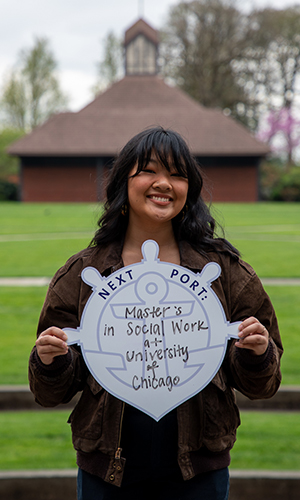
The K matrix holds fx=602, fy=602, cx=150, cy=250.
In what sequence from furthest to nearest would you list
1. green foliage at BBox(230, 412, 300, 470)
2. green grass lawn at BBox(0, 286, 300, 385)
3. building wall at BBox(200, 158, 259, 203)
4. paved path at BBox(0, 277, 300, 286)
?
building wall at BBox(200, 158, 259, 203) < paved path at BBox(0, 277, 300, 286) < green grass lawn at BBox(0, 286, 300, 385) < green foliage at BBox(230, 412, 300, 470)

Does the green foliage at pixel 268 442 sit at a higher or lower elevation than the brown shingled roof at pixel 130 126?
higher

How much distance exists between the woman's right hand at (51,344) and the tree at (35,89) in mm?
52105

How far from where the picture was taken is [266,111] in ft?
151

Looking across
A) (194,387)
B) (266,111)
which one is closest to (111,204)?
(194,387)

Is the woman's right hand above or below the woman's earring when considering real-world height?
below

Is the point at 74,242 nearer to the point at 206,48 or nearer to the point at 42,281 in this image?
the point at 42,281

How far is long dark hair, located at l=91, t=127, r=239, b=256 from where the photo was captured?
1.84 meters

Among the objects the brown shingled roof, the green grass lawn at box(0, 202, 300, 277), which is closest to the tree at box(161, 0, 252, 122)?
the brown shingled roof

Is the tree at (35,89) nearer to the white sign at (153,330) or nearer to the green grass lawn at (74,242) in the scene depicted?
the green grass lawn at (74,242)

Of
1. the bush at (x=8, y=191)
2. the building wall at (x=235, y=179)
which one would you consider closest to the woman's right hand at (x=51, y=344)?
the building wall at (x=235, y=179)

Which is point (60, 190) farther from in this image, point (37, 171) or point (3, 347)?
point (3, 347)

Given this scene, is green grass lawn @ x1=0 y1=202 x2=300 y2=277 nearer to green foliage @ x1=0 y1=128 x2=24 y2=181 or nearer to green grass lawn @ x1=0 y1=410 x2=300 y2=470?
green grass lawn @ x1=0 y1=410 x2=300 y2=470

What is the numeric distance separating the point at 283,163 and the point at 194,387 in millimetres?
48208

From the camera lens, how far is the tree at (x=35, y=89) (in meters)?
51.5
